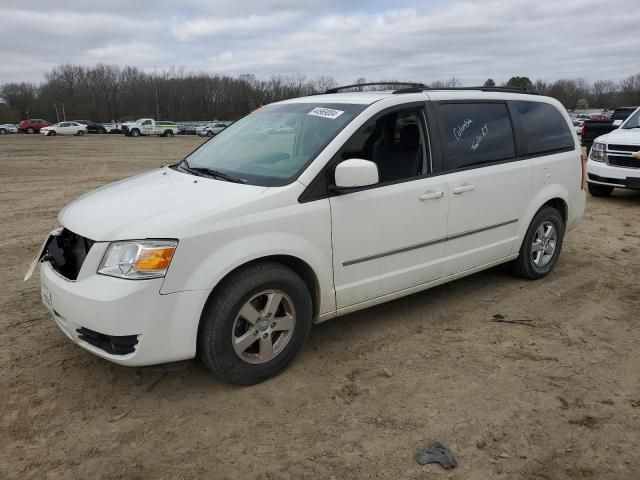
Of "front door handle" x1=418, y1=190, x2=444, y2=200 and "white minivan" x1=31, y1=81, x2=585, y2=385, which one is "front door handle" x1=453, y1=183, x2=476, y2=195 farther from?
"front door handle" x1=418, y1=190, x2=444, y2=200

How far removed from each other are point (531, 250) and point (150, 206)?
3.70 m

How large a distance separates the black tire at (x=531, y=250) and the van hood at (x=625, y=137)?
4.98 m

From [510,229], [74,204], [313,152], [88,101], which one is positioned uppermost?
[88,101]

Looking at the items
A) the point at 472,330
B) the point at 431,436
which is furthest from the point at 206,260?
the point at 472,330

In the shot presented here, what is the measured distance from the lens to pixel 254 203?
3240 millimetres

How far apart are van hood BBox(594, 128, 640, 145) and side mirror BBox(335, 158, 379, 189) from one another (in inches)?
305

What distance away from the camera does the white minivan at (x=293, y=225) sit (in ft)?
9.84

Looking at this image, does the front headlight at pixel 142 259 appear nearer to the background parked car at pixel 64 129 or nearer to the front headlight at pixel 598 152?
the front headlight at pixel 598 152

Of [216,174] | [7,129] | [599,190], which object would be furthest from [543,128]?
[7,129]

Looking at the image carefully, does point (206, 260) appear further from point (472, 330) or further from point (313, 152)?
point (472, 330)

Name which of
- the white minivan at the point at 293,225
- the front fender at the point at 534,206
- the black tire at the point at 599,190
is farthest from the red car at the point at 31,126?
the front fender at the point at 534,206

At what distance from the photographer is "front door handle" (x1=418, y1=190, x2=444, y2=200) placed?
4020mm

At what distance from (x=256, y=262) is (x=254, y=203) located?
14.3 inches

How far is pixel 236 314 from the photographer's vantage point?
318 centimetres
